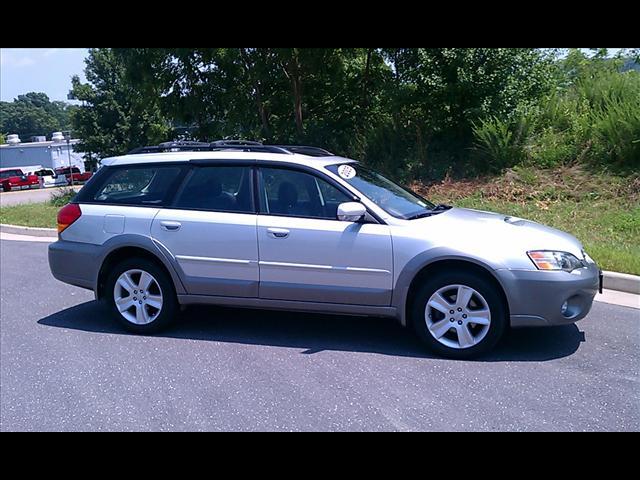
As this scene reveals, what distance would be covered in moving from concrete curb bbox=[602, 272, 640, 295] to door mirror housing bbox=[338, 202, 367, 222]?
324cm

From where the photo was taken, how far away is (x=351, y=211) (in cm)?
477

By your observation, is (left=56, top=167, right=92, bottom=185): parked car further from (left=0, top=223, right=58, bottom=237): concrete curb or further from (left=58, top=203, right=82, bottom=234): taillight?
(left=58, top=203, right=82, bottom=234): taillight

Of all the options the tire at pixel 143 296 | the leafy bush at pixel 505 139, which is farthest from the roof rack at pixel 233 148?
the leafy bush at pixel 505 139

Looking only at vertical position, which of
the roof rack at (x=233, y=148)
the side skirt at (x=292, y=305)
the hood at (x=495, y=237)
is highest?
the roof rack at (x=233, y=148)

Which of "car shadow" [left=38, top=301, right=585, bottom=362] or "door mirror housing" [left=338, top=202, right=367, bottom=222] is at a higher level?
"door mirror housing" [left=338, top=202, right=367, bottom=222]

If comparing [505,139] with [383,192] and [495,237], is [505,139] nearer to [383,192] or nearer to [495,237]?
[383,192]

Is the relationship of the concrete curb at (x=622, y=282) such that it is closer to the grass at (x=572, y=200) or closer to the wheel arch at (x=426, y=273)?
the grass at (x=572, y=200)

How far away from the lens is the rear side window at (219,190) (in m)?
5.29

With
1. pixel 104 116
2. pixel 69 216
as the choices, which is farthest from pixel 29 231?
pixel 104 116

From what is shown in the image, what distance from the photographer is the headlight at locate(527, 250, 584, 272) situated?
4.50m

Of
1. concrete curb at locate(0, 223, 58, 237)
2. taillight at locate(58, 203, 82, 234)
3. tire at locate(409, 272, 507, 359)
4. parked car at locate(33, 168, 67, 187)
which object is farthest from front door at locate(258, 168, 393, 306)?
parked car at locate(33, 168, 67, 187)

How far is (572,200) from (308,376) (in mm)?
7390

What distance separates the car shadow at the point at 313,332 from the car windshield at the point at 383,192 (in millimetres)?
1107

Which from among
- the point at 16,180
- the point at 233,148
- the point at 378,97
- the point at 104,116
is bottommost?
the point at 16,180
